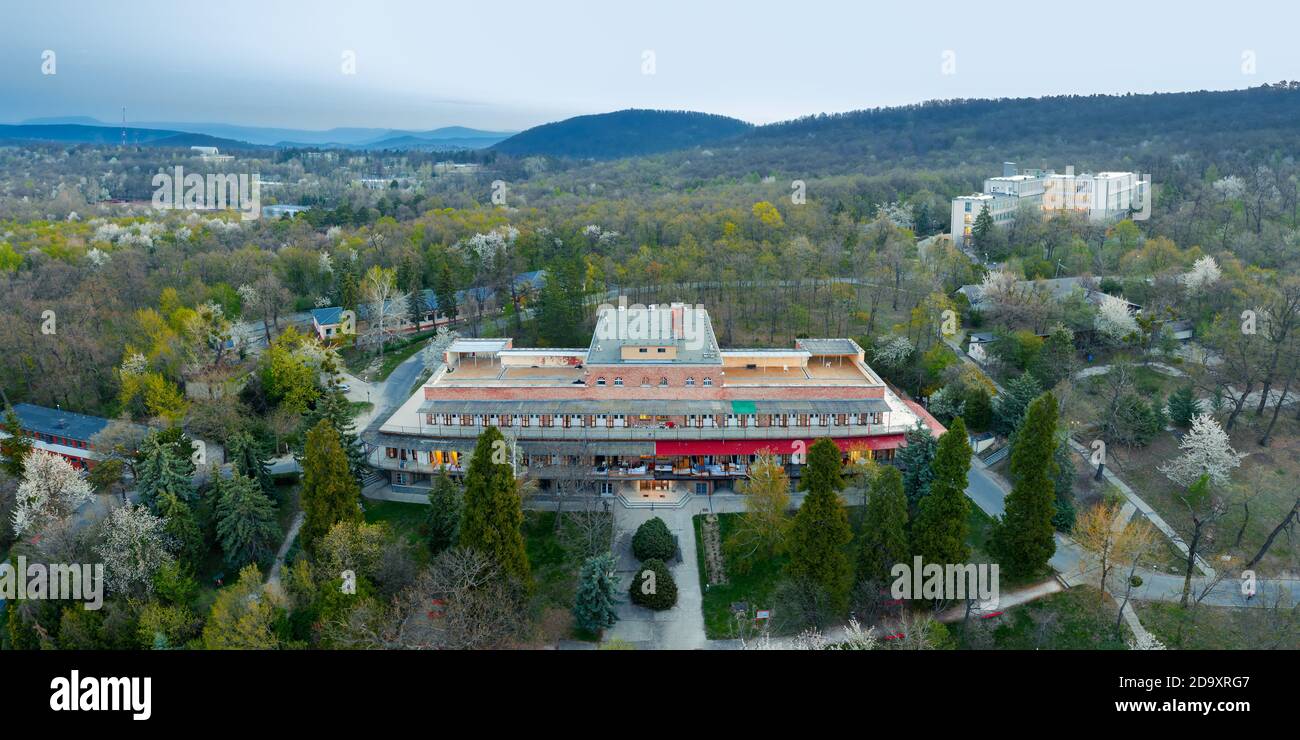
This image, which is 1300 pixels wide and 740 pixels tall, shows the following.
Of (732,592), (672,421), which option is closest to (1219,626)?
(732,592)

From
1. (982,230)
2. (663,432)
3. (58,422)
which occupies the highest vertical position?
(982,230)

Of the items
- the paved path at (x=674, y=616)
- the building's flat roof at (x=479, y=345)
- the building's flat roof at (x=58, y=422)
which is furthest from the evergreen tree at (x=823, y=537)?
the building's flat roof at (x=58, y=422)

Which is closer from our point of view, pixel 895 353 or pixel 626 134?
pixel 895 353

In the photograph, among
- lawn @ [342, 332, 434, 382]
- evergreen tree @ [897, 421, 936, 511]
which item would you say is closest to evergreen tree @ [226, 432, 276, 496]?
lawn @ [342, 332, 434, 382]

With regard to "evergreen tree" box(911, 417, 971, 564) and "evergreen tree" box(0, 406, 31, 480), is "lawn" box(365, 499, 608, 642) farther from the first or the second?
"evergreen tree" box(0, 406, 31, 480)

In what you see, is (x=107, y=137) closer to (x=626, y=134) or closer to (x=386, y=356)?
(x=626, y=134)
